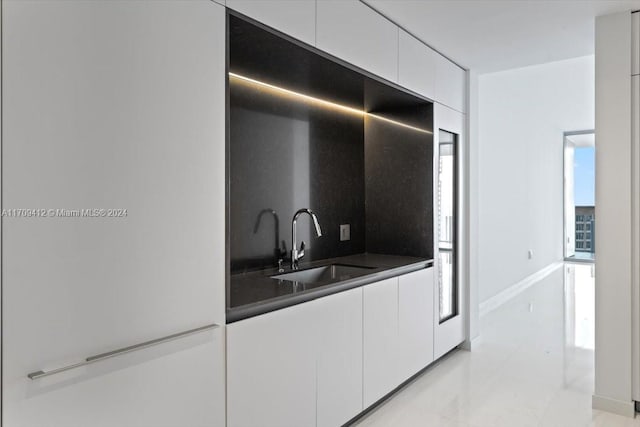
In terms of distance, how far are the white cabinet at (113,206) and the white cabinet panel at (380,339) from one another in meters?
1.12

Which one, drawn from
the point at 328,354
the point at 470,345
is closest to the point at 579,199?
the point at 470,345

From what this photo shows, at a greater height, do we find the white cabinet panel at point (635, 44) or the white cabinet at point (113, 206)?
the white cabinet panel at point (635, 44)

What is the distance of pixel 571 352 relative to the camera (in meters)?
→ 3.79

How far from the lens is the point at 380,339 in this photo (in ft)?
8.84

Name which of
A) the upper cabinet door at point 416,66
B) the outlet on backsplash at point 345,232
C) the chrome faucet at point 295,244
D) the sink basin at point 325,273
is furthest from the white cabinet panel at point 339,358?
the upper cabinet door at point 416,66

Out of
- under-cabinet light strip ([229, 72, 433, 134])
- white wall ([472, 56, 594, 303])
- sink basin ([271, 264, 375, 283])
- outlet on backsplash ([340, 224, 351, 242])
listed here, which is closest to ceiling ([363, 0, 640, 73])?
under-cabinet light strip ([229, 72, 433, 134])

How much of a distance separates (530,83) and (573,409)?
12.9ft

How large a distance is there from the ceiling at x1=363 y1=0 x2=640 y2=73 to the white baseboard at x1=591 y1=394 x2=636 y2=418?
237cm

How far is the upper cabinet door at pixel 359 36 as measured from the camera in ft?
7.25

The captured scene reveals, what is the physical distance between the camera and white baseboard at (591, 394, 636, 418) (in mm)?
2699

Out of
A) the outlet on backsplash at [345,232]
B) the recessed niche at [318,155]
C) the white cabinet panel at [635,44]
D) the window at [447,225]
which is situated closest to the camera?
the recessed niche at [318,155]

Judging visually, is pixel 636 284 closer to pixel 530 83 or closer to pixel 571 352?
pixel 571 352

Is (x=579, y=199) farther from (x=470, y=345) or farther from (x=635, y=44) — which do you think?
(x=635, y=44)

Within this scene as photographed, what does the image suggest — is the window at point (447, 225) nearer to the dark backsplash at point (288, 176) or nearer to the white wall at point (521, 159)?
the white wall at point (521, 159)
